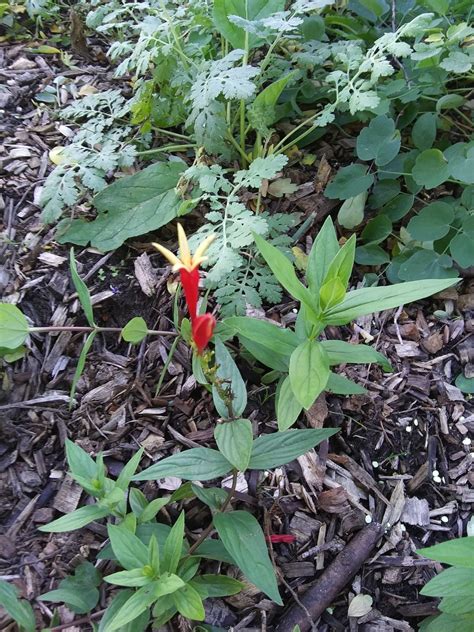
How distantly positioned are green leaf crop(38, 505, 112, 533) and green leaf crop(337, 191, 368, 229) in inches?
56.0

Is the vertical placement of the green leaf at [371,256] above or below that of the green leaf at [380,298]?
below

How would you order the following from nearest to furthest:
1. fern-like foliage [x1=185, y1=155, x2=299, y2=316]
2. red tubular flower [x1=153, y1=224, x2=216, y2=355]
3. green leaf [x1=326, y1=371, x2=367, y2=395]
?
red tubular flower [x1=153, y1=224, x2=216, y2=355] < green leaf [x1=326, y1=371, x2=367, y2=395] < fern-like foliage [x1=185, y1=155, x2=299, y2=316]

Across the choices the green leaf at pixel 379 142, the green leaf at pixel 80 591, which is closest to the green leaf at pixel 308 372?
the green leaf at pixel 80 591

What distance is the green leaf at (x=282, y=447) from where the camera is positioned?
1.54 m

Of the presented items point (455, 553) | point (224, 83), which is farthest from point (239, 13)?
point (455, 553)

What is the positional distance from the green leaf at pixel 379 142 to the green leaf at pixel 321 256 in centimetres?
75

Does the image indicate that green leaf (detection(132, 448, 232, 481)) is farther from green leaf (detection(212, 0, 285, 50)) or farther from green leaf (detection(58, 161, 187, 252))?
green leaf (detection(212, 0, 285, 50))

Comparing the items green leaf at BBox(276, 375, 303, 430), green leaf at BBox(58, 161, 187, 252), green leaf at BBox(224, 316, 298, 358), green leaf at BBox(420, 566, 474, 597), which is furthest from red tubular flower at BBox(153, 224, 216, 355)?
green leaf at BBox(58, 161, 187, 252)

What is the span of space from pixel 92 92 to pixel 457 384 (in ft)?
6.72

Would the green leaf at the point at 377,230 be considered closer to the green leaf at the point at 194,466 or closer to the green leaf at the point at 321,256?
the green leaf at the point at 321,256

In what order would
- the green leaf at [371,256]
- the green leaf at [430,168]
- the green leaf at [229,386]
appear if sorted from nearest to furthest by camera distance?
the green leaf at [229,386] → the green leaf at [430,168] → the green leaf at [371,256]

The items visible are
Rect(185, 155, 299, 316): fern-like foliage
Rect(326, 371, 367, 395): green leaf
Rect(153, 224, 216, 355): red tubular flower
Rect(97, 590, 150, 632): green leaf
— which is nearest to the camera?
Rect(153, 224, 216, 355): red tubular flower

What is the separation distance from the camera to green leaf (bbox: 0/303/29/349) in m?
1.78

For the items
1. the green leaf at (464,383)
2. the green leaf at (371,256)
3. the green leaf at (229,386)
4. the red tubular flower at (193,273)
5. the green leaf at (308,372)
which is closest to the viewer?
the red tubular flower at (193,273)
